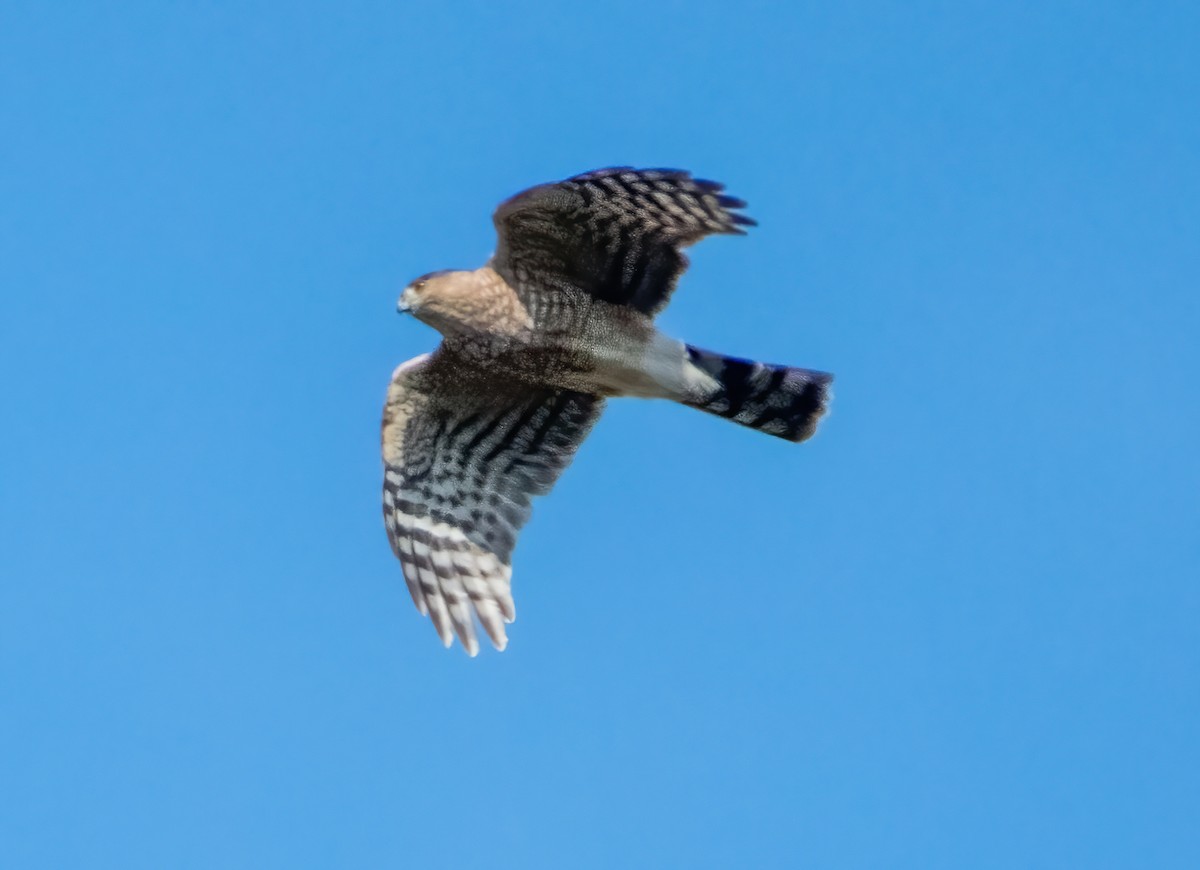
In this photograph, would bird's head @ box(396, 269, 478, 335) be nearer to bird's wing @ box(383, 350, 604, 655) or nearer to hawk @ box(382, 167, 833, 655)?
hawk @ box(382, 167, 833, 655)

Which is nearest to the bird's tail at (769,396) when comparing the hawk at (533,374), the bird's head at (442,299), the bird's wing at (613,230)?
the hawk at (533,374)

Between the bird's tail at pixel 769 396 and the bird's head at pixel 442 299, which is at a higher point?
the bird's head at pixel 442 299

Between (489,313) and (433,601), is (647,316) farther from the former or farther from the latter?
(433,601)

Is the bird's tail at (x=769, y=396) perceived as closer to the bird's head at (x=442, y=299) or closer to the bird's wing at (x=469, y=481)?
the bird's wing at (x=469, y=481)

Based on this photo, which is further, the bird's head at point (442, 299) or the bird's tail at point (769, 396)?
the bird's tail at point (769, 396)

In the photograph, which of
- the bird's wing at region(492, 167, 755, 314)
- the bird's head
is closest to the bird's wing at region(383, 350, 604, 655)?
the bird's head

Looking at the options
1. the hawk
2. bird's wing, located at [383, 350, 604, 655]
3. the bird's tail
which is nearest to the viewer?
the hawk

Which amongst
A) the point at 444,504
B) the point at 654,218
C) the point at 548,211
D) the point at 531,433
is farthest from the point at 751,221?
the point at 444,504
